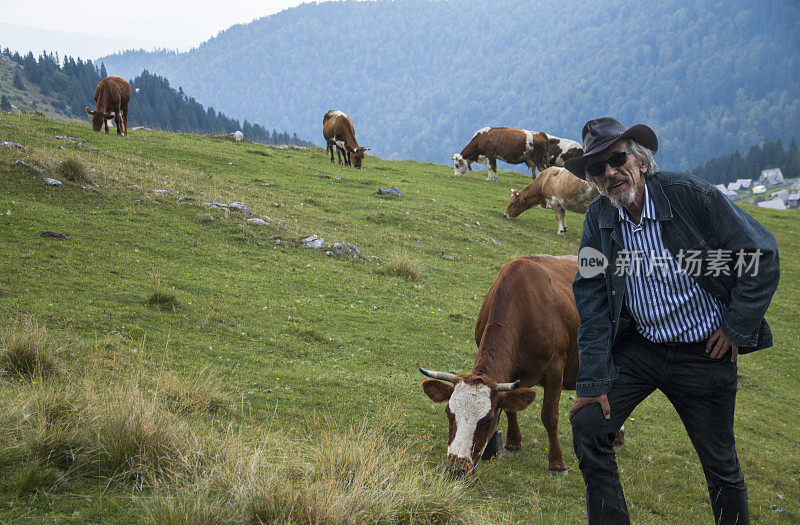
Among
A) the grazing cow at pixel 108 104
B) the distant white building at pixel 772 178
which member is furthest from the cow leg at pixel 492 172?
the distant white building at pixel 772 178

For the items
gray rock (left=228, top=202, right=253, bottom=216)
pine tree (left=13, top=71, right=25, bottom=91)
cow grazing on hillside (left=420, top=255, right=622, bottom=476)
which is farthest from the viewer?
pine tree (left=13, top=71, right=25, bottom=91)

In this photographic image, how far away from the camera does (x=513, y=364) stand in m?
6.29

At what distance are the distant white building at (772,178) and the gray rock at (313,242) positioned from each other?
600ft

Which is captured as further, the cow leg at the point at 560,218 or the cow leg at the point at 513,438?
the cow leg at the point at 560,218

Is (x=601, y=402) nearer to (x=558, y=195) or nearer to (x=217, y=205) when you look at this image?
(x=217, y=205)

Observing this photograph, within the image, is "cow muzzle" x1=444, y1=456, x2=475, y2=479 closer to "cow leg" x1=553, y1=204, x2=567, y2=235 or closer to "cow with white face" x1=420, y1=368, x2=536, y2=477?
"cow with white face" x1=420, y1=368, x2=536, y2=477

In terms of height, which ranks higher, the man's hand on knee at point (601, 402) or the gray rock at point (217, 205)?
the gray rock at point (217, 205)

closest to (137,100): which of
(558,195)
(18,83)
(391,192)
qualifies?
(18,83)

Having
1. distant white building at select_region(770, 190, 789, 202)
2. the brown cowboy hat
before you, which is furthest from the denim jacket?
distant white building at select_region(770, 190, 789, 202)

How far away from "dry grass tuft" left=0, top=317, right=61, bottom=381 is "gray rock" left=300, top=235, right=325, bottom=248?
9014mm

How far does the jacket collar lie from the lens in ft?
13.5

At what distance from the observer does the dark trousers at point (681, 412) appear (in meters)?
4.07

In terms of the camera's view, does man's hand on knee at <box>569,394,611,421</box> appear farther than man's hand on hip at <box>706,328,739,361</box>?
Yes

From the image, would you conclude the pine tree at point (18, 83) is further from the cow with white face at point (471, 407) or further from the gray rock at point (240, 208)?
the cow with white face at point (471, 407)
